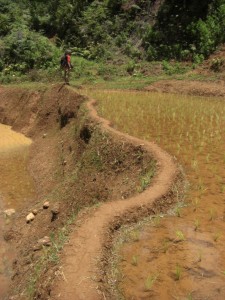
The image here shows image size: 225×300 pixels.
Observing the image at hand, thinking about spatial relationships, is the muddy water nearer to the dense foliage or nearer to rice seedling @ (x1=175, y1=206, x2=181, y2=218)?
rice seedling @ (x1=175, y1=206, x2=181, y2=218)

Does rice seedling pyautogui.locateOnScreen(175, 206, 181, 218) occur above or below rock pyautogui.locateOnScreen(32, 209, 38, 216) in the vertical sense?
above

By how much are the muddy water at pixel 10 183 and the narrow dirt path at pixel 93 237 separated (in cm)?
245

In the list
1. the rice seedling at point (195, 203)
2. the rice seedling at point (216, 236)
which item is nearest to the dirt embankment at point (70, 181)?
the rice seedling at point (195, 203)

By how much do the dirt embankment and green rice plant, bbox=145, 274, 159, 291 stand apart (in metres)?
0.74

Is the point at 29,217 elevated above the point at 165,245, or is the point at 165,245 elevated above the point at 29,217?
the point at 165,245

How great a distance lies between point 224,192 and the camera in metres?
7.28

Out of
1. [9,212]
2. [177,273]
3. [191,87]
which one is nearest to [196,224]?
[177,273]

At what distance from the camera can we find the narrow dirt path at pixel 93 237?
183 inches

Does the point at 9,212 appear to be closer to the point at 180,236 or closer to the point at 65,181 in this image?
the point at 65,181

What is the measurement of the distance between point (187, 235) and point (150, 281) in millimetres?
1303

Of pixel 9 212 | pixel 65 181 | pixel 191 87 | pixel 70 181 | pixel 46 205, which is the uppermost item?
pixel 191 87

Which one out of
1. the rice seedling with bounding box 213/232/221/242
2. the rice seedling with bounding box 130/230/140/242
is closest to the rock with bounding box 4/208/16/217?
the rice seedling with bounding box 130/230/140/242

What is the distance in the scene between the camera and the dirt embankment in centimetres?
645

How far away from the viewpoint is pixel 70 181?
34.1ft
